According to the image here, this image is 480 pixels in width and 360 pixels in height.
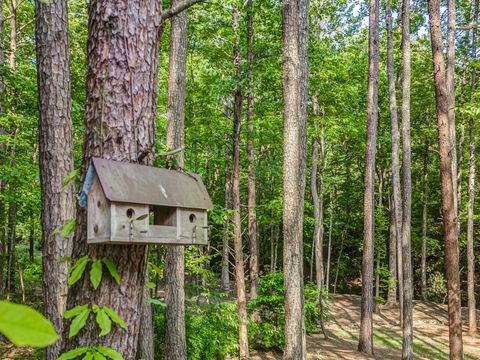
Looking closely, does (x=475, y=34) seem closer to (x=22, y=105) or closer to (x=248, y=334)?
(x=248, y=334)

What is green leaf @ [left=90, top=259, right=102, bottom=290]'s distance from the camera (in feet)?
6.00

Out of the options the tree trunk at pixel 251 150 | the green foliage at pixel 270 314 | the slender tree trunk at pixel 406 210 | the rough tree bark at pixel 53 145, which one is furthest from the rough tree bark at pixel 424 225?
the rough tree bark at pixel 53 145

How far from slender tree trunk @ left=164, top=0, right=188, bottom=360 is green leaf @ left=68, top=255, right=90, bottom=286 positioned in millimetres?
5115

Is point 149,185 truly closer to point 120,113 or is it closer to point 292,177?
point 120,113

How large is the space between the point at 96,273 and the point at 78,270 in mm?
86

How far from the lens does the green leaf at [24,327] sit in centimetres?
38

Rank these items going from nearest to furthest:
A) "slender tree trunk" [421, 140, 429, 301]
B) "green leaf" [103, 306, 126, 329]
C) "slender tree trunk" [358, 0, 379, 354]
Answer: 1. "green leaf" [103, 306, 126, 329]
2. "slender tree trunk" [358, 0, 379, 354]
3. "slender tree trunk" [421, 140, 429, 301]

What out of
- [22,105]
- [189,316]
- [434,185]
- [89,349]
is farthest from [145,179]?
[434,185]

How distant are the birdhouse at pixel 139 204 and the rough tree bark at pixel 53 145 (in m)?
2.48

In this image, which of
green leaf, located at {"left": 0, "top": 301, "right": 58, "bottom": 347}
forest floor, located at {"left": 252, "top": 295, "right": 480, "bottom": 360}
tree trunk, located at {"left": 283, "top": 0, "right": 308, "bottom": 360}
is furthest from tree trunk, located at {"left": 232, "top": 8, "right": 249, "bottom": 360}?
green leaf, located at {"left": 0, "top": 301, "right": 58, "bottom": 347}

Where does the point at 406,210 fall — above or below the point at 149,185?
below

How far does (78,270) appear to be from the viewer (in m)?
1.87

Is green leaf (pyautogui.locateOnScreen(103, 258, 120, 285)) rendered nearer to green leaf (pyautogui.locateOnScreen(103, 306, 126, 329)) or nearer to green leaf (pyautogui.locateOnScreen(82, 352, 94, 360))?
green leaf (pyautogui.locateOnScreen(103, 306, 126, 329))

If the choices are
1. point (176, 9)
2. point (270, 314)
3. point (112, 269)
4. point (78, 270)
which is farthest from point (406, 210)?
point (78, 270)
